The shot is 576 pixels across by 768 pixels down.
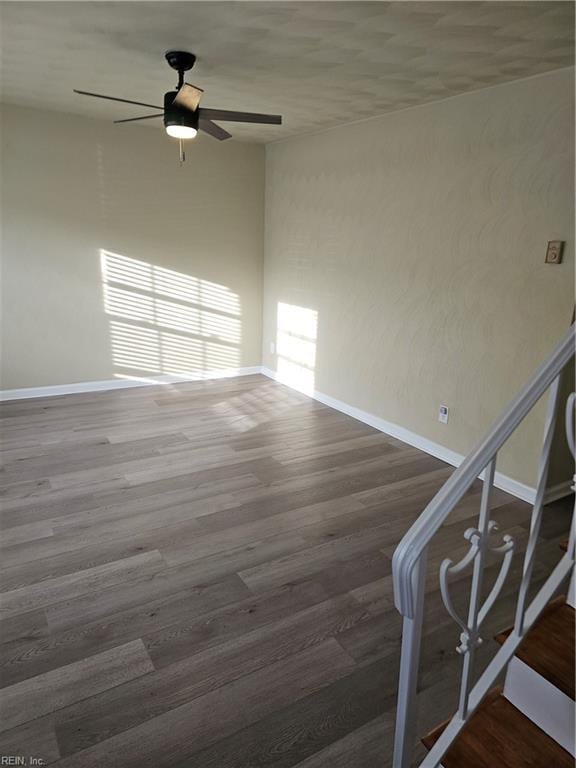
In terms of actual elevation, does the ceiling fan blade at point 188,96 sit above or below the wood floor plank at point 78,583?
above

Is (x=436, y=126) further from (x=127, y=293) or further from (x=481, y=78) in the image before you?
(x=127, y=293)

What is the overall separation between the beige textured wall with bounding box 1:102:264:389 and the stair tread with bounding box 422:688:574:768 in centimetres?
460

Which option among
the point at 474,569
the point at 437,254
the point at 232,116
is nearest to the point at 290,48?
the point at 232,116

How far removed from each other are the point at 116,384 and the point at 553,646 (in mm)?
4708

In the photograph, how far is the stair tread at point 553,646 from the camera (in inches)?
53.2

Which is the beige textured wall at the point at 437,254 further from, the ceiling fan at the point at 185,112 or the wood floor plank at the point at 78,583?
the wood floor plank at the point at 78,583

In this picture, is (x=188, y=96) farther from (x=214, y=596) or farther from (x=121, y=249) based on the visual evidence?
(x=121, y=249)

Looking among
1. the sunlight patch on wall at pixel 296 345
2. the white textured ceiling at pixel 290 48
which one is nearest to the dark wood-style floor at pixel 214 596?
the sunlight patch on wall at pixel 296 345

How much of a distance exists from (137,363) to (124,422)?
1.13m

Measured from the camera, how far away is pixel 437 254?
3.70 m

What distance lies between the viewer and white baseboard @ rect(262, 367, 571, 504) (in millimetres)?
3268

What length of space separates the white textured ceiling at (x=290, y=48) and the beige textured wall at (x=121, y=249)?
86 centimetres

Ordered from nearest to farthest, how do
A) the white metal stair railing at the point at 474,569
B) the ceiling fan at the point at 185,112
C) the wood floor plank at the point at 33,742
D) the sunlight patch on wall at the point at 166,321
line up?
the white metal stair railing at the point at 474,569 → the wood floor plank at the point at 33,742 → the ceiling fan at the point at 185,112 → the sunlight patch on wall at the point at 166,321

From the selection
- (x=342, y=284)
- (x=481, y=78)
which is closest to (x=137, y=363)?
(x=342, y=284)
